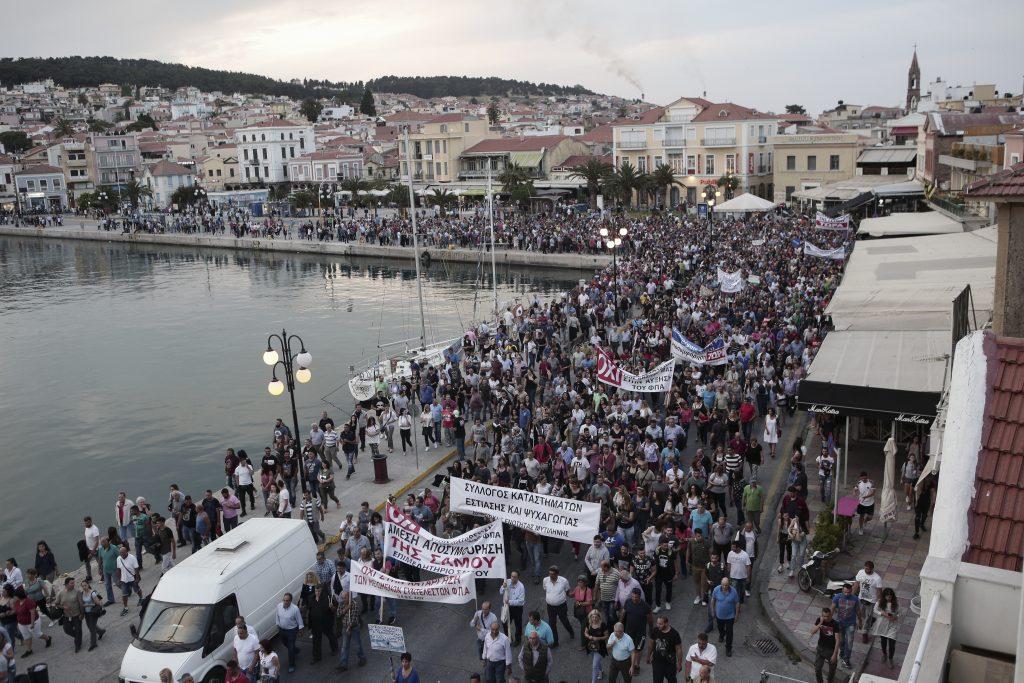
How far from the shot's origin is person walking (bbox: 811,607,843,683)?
10.5 m

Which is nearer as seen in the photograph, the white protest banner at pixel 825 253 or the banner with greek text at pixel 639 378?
the banner with greek text at pixel 639 378

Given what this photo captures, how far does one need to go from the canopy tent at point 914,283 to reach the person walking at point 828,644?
317 inches

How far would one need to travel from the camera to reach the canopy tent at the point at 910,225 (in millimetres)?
30469

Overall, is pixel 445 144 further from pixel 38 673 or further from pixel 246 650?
pixel 246 650

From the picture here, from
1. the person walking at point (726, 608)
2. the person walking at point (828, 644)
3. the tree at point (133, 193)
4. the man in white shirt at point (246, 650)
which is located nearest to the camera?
the person walking at point (828, 644)

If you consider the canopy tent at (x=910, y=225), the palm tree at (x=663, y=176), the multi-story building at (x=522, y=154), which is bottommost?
the canopy tent at (x=910, y=225)

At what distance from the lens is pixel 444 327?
4469 centimetres

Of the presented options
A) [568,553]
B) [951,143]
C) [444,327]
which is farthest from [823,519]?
[951,143]

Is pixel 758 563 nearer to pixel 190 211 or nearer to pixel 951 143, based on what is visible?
pixel 951 143

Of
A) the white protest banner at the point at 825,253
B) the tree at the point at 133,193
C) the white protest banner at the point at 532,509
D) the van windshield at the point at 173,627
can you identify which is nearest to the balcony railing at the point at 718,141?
the white protest banner at the point at 825,253

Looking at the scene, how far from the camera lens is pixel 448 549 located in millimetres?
12578

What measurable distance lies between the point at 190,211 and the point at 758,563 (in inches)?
3809

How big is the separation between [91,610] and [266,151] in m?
119

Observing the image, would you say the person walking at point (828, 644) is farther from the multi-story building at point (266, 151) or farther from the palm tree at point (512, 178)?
the multi-story building at point (266, 151)
